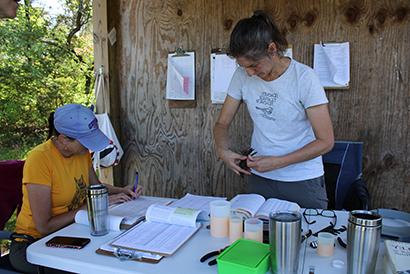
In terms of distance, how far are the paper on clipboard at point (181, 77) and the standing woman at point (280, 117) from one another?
0.87 meters

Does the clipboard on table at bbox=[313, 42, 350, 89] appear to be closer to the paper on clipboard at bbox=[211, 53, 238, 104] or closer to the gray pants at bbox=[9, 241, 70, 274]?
the paper on clipboard at bbox=[211, 53, 238, 104]

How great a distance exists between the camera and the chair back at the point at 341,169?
6.89 feet

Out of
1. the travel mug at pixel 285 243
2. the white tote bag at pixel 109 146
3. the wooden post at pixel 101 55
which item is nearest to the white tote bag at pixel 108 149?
the white tote bag at pixel 109 146

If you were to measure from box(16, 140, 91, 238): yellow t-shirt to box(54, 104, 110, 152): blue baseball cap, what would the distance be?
0.42ft

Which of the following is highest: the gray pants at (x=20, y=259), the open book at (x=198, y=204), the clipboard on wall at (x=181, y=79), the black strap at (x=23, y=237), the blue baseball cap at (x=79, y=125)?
the clipboard on wall at (x=181, y=79)

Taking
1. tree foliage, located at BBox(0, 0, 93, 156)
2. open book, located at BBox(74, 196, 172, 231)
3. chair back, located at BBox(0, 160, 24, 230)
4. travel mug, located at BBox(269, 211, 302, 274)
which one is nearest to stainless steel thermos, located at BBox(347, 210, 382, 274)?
travel mug, located at BBox(269, 211, 302, 274)

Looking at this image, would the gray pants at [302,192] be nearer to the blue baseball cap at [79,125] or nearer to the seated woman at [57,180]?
the seated woman at [57,180]

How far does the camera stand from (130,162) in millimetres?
2857

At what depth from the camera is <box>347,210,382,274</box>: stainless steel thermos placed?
0.90 m

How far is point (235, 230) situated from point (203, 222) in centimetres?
20

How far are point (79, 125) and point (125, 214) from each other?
1.46 ft

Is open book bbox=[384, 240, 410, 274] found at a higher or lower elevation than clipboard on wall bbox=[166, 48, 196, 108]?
lower

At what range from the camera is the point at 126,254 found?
3.51 feet

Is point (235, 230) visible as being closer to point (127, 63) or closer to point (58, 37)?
point (127, 63)
